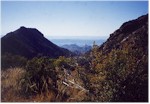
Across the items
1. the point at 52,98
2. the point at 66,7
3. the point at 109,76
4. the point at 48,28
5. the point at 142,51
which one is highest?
the point at 66,7

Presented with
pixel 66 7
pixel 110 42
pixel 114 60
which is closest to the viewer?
pixel 114 60

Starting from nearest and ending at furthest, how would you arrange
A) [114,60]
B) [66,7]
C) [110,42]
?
[114,60], [66,7], [110,42]

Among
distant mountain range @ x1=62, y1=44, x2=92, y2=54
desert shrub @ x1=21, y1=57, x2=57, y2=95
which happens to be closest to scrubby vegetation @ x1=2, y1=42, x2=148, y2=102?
desert shrub @ x1=21, y1=57, x2=57, y2=95

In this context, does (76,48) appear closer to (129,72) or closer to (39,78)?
(39,78)

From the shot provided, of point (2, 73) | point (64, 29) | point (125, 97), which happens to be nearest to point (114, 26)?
point (64, 29)

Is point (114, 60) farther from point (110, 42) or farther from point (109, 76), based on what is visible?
point (110, 42)

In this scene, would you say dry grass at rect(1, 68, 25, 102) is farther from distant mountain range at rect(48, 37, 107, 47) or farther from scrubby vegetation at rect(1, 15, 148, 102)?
distant mountain range at rect(48, 37, 107, 47)

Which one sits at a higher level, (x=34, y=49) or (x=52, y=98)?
(x=34, y=49)
